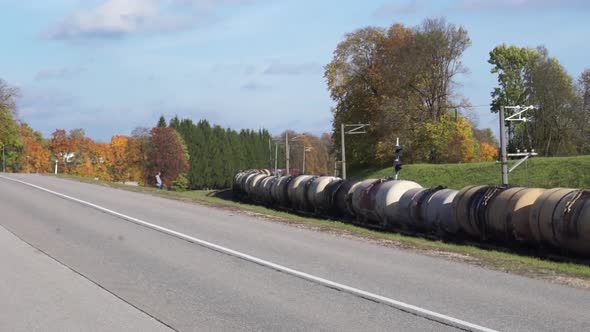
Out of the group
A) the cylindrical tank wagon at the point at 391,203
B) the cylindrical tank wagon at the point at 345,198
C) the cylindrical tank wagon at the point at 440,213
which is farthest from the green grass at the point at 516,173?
the cylindrical tank wagon at the point at 440,213

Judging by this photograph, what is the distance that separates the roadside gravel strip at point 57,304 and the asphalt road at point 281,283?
0.09 meters

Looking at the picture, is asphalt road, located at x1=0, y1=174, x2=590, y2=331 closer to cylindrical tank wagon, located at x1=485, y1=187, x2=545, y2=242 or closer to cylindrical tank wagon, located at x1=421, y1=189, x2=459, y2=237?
cylindrical tank wagon, located at x1=485, y1=187, x2=545, y2=242

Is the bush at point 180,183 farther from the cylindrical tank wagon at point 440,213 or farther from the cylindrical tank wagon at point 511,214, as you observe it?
the cylindrical tank wagon at point 511,214

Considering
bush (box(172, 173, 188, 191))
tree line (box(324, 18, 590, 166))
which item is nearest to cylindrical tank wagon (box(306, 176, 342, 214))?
tree line (box(324, 18, 590, 166))

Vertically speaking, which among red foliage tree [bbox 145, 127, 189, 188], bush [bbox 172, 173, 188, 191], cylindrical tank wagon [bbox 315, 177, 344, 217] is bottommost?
bush [bbox 172, 173, 188, 191]

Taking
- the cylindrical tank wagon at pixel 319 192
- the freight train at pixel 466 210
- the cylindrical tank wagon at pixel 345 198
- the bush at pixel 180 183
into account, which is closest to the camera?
the freight train at pixel 466 210

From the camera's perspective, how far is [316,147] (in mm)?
150625

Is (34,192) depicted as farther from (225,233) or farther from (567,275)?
(567,275)

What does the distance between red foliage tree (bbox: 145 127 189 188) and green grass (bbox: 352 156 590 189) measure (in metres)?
38.5

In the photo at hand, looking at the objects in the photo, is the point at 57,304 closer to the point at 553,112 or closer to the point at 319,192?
the point at 319,192

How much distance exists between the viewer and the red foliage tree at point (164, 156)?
305ft

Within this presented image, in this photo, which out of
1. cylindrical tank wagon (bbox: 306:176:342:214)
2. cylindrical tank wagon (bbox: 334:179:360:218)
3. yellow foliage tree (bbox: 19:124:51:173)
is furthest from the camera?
yellow foliage tree (bbox: 19:124:51:173)

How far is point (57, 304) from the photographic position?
8594 millimetres

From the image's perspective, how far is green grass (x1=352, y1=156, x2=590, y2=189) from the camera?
43041 mm
